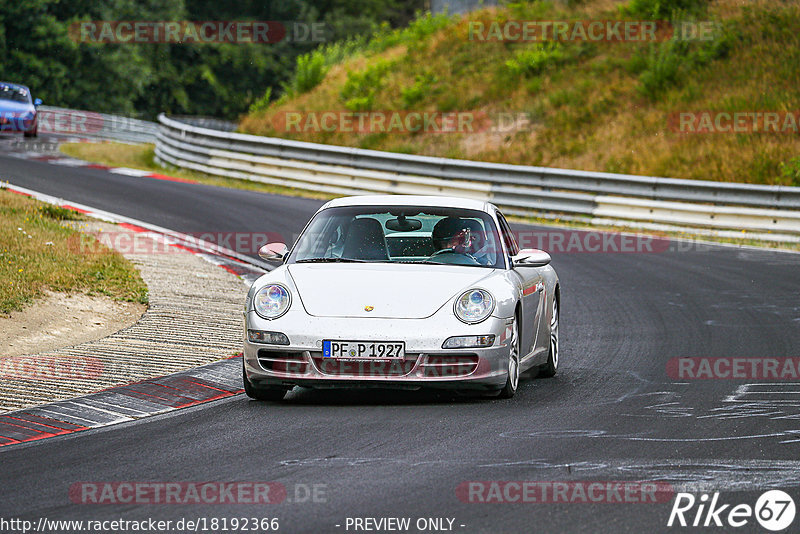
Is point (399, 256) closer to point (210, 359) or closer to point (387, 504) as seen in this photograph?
point (210, 359)

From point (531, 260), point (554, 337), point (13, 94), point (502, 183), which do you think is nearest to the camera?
point (531, 260)

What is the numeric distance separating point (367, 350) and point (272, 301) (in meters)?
0.81

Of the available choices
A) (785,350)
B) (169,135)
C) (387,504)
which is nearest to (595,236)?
(785,350)

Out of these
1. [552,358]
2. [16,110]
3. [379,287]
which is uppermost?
[16,110]

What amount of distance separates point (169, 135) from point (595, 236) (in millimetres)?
13252

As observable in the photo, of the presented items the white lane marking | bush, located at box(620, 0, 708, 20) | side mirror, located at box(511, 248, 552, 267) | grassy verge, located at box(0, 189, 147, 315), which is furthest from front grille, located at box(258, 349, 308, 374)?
bush, located at box(620, 0, 708, 20)

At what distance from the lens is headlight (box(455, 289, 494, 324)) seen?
8172 millimetres

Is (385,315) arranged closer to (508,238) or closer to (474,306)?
(474,306)

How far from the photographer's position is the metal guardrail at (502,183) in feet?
68.2

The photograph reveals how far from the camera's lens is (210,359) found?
980cm

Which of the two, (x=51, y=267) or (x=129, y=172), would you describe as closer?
(x=51, y=267)

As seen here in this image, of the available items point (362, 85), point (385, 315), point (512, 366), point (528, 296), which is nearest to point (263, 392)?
point (385, 315)

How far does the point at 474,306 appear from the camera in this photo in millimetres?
8234

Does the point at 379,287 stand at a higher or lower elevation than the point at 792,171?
Answer: lower
